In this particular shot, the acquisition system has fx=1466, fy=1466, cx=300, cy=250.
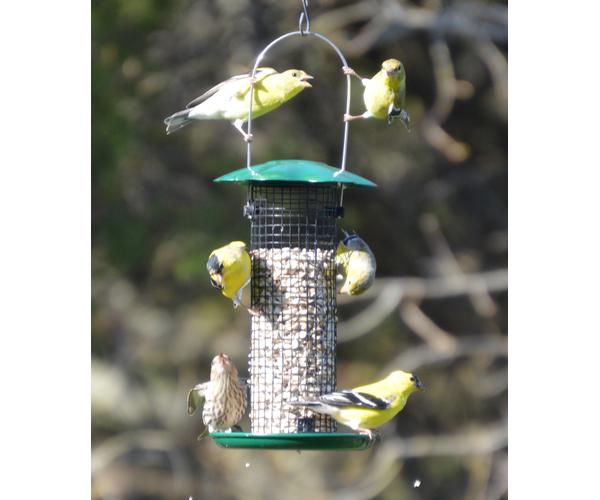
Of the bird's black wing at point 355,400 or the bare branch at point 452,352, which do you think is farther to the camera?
the bare branch at point 452,352

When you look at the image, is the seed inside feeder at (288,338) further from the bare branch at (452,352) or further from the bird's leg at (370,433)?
the bare branch at (452,352)

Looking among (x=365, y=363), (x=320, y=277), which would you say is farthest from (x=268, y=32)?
(x=320, y=277)

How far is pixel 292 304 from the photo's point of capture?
267 inches

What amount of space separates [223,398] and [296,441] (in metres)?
0.76

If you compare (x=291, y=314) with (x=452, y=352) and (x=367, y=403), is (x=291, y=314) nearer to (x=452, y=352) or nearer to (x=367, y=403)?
(x=367, y=403)

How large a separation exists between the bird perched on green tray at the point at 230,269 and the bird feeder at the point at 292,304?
0.76ft

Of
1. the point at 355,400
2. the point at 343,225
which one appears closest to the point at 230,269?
the point at 355,400

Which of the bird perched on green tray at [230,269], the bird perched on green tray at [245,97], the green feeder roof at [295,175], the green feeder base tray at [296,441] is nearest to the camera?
the green feeder base tray at [296,441]

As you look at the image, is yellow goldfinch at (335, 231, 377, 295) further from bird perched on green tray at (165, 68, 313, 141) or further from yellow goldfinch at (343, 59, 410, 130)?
bird perched on green tray at (165, 68, 313, 141)

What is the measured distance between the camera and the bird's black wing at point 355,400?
627cm

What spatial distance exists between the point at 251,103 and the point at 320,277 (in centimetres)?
93

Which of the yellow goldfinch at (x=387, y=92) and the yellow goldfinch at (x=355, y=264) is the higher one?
the yellow goldfinch at (x=387, y=92)

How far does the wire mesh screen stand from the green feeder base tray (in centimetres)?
43

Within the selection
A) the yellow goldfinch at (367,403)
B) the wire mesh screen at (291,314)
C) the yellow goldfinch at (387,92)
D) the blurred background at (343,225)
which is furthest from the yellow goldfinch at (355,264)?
the blurred background at (343,225)
